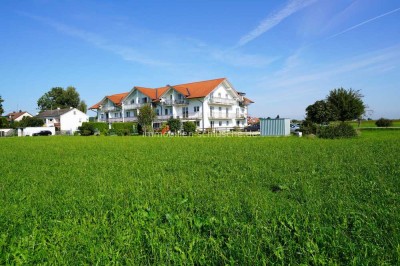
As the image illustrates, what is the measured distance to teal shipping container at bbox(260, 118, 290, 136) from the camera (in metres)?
31.9

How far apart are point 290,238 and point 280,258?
556 mm

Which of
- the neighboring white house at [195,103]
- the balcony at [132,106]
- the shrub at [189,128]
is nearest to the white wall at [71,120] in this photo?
the neighboring white house at [195,103]

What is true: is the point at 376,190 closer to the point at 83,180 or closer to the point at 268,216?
the point at 268,216

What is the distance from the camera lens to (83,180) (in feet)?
24.0

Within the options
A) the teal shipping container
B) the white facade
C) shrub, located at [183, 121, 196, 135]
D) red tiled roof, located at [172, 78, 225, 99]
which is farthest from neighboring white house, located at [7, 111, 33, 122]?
the teal shipping container

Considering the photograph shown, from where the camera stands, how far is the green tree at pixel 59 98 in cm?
10619

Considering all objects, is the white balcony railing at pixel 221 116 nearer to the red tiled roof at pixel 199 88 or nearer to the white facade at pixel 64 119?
the red tiled roof at pixel 199 88

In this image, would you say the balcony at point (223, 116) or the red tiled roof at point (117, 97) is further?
the red tiled roof at point (117, 97)

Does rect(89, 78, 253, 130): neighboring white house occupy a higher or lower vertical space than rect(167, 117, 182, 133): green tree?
higher

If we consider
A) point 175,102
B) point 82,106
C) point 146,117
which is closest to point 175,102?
point 175,102

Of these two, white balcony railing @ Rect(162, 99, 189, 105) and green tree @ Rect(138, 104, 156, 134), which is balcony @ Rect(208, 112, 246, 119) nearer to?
white balcony railing @ Rect(162, 99, 189, 105)

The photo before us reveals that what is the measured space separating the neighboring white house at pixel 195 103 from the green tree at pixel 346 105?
1947 centimetres

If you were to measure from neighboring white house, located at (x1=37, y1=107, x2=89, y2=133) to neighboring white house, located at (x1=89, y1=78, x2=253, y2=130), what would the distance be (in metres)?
→ 21.0

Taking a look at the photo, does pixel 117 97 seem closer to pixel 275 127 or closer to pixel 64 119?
pixel 64 119
